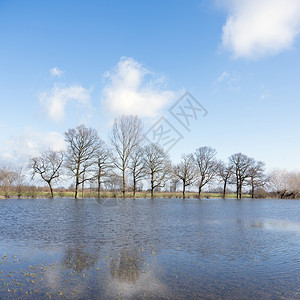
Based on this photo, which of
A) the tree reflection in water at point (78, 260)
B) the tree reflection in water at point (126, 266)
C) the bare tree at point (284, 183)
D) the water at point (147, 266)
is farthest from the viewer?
the bare tree at point (284, 183)

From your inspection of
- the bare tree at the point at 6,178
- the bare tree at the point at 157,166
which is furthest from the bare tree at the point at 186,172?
the bare tree at the point at 6,178

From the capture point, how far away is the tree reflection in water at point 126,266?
6.22m

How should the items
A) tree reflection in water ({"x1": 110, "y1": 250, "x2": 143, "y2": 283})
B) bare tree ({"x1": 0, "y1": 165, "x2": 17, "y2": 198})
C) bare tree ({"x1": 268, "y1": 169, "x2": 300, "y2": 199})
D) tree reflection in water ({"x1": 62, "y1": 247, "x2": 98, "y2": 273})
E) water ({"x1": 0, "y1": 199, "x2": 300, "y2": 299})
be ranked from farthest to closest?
bare tree ({"x1": 268, "y1": 169, "x2": 300, "y2": 199}) → bare tree ({"x1": 0, "y1": 165, "x2": 17, "y2": 198}) → tree reflection in water ({"x1": 62, "y1": 247, "x2": 98, "y2": 273}) → tree reflection in water ({"x1": 110, "y1": 250, "x2": 143, "y2": 283}) → water ({"x1": 0, "y1": 199, "x2": 300, "y2": 299})

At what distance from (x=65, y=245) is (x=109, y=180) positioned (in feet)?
121

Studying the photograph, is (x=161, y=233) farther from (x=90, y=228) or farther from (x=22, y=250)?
(x=22, y=250)

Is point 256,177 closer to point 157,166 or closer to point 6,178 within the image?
→ point 157,166

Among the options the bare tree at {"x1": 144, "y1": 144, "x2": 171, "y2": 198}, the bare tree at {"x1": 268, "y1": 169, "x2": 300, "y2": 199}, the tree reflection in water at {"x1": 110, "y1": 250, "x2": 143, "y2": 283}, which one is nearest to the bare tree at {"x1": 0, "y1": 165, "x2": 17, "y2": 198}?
the bare tree at {"x1": 144, "y1": 144, "x2": 171, "y2": 198}

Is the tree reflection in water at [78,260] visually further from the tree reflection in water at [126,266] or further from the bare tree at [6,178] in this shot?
the bare tree at [6,178]

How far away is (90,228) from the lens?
13797 mm

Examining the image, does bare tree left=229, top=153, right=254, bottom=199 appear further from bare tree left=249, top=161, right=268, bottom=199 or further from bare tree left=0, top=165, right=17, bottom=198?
bare tree left=0, top=165, right=17, bottom=198

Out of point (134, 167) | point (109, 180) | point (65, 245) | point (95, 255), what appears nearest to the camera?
point (95, 255)

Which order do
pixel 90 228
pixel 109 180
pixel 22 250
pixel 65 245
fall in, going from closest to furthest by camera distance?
1. pixel 22 250
2. pixel 65 245
3. pixel 90 228
4. pixel 109 180

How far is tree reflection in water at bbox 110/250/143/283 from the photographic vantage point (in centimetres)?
622

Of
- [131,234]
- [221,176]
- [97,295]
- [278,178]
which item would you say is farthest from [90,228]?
[278,178]
